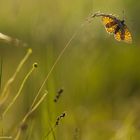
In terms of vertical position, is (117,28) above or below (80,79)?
above

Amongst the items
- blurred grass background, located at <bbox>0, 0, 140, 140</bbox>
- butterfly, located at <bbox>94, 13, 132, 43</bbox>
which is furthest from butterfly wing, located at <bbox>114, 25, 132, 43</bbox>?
blurred grass background, located at <bbox>0, 0, 140, 140</bbox>

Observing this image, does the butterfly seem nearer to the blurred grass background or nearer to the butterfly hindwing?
the butterfly hindwing

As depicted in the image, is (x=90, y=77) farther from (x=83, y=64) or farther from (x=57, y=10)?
(x=57, y=10)

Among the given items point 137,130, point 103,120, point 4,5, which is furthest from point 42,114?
point 4,5

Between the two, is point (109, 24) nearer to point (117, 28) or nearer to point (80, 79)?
point (117, 28)

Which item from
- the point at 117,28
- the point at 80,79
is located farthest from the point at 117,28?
the point at 80,79

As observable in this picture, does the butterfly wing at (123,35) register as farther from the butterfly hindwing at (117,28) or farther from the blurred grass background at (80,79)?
the blurred grass background at (80,79)
